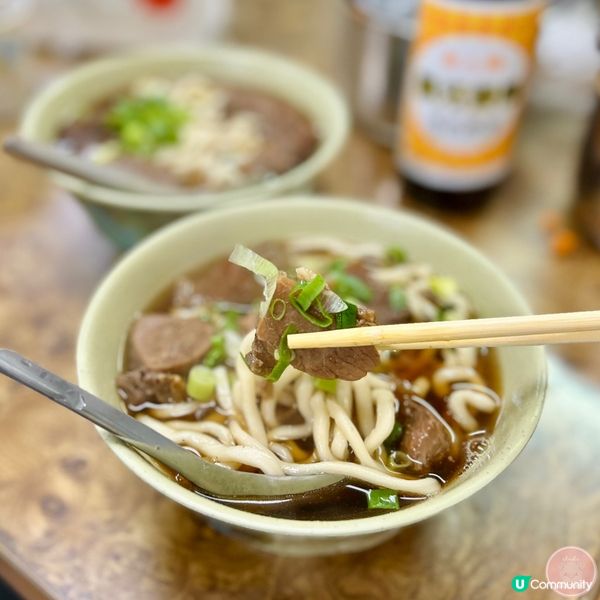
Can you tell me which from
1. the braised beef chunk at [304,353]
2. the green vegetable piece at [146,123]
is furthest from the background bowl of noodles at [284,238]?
the green vegetable piece at [146,123]

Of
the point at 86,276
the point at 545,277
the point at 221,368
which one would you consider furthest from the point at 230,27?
the point at 221,368

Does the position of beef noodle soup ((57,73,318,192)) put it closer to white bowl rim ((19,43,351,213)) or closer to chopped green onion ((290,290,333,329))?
white bowl rim ((19,43,351,213))

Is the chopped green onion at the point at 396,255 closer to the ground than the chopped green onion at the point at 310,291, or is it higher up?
closer to the ground

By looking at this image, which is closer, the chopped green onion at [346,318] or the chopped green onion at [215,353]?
the chopped green onion at [346,318]

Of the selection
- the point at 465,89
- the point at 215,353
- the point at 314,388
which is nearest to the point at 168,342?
the point at 215,353

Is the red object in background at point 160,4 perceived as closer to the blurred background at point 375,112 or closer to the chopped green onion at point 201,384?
the blurred background at point 375,112

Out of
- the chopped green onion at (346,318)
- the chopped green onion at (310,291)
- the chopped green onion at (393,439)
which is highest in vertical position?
the chopped green onion at (310,291)

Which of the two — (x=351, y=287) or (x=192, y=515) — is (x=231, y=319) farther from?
(x=192, y=515)
